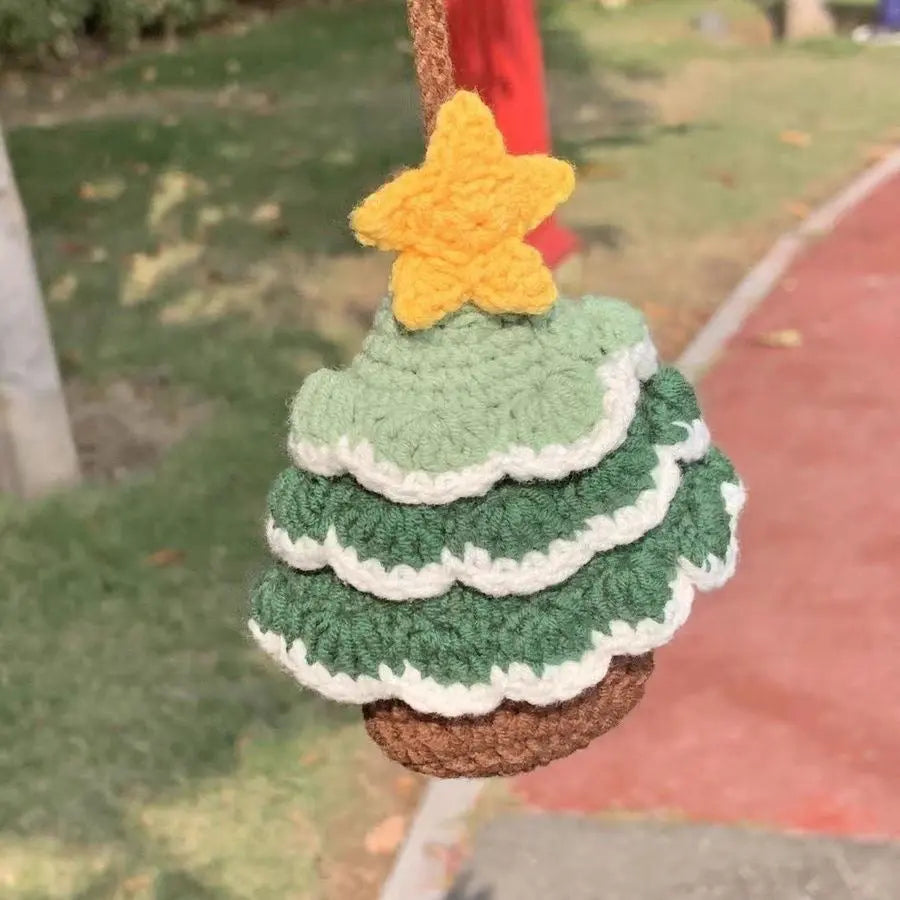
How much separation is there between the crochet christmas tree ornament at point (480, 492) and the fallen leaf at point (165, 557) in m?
3.02

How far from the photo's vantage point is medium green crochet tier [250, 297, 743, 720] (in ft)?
3.97

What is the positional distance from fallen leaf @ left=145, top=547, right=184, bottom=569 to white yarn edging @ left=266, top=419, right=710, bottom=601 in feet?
10.1

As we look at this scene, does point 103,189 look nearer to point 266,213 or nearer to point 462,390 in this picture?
point 266,213

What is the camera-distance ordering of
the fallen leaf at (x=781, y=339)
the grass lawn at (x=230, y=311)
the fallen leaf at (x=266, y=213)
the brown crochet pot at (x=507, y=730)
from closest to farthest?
the brown crochet pot at (x=507, y=730) → the grass lawn at (x=230, y=311) → the fallen leaf at (x=781, y=339) → the fallen leaf at (x=266, y=213)

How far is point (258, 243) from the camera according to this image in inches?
276

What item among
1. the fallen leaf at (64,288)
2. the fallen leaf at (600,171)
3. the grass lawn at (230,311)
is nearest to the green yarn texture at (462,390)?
the grass lawn at (230,311)

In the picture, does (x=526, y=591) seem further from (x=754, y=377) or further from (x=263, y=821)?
(x=754, y=377)

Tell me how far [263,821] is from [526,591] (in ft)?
7.51

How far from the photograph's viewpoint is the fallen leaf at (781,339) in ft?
18.8

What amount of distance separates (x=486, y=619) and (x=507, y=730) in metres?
0.14

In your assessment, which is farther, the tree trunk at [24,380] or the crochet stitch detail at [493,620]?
the tree trunk at [24,380]

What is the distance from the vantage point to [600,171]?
7707 mm

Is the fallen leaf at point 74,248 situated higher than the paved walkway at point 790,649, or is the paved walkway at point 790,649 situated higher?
the fallen leaf at point 74,248

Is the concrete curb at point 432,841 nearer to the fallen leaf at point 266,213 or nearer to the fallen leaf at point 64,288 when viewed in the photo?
the fallen leaf at point 64,288
